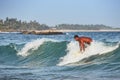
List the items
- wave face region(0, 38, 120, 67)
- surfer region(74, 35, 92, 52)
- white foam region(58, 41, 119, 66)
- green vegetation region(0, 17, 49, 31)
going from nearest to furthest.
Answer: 1. surfer region(74, 35, 92, 52)
2. wave face region(0, 38, 120, 67)
3. white foam region(58, 41, 119, 66)
4. green vegetation region(0, 17, 49, 31)

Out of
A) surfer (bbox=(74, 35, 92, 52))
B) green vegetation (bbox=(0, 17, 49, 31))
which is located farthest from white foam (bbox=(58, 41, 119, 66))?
green vegetation (bbox=(0, 17, 49, 31))

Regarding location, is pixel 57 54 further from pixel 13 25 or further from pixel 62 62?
pixel 13 25

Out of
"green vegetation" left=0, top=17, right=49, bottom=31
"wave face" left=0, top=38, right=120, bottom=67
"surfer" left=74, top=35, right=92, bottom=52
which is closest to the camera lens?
"surfer" left=74, top=35, right=92, bottom=52

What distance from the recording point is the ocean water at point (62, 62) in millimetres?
12641

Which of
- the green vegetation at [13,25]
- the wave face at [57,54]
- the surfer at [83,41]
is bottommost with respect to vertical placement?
the green vegetation at [13,25]

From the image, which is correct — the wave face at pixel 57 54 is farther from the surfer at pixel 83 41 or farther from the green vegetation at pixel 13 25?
the green vegetation at pixel 13 25

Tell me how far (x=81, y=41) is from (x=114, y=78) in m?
5.76

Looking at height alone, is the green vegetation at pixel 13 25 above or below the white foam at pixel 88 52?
below

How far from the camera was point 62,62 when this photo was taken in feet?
60.0

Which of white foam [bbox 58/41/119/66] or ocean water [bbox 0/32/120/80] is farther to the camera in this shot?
white foam [bbox 58/41/119/66]

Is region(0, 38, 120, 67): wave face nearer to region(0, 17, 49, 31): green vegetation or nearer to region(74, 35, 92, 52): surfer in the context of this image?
region(74, 35, 92, 52): surfer

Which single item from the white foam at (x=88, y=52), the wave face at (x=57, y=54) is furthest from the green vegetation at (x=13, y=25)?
the white foam at (x=88, y=52)

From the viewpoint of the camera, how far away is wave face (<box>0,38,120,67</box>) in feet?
55.4

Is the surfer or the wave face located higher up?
the surfer
